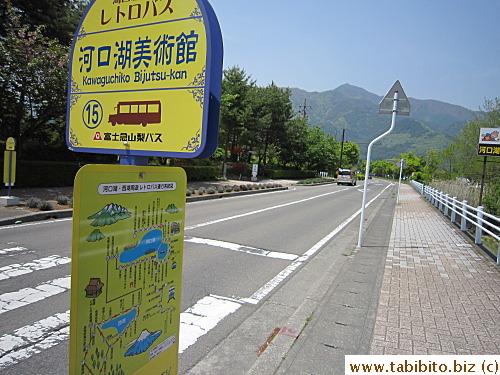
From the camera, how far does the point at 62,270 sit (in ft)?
17.0

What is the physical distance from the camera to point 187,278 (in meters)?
5.27

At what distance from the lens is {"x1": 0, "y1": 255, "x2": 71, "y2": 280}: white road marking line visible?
4.91m

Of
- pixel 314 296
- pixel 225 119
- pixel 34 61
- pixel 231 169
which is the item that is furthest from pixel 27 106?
pixel 231 169

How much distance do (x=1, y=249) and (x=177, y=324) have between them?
5.62 metres

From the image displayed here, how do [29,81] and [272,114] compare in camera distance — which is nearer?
[29,81]

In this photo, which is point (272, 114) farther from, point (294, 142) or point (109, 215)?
point (109, 215)

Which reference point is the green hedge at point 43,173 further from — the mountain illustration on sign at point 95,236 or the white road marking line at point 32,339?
the mountain illustration on sign at point 95,236

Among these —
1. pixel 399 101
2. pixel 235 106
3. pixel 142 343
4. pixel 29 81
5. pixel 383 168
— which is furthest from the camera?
pixel 383 168

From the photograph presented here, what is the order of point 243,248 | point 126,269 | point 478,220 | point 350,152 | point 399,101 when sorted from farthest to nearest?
point 350,152, point 478,220, point 399,101, point 243,248, point 126,269

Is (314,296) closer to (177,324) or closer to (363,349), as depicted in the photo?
(363,349)

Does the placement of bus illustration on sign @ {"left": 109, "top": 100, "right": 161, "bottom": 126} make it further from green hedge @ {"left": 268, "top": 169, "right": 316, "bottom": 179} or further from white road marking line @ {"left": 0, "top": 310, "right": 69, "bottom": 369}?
green hedge @ {"left": 268, "top": 169, "right": 316, "bottom": 179}

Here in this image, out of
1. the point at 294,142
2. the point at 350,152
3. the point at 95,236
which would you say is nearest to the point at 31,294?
the point at 95,236

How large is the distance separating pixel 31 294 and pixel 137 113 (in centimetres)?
378

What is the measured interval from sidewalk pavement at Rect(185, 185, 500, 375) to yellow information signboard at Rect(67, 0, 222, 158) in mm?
2213
